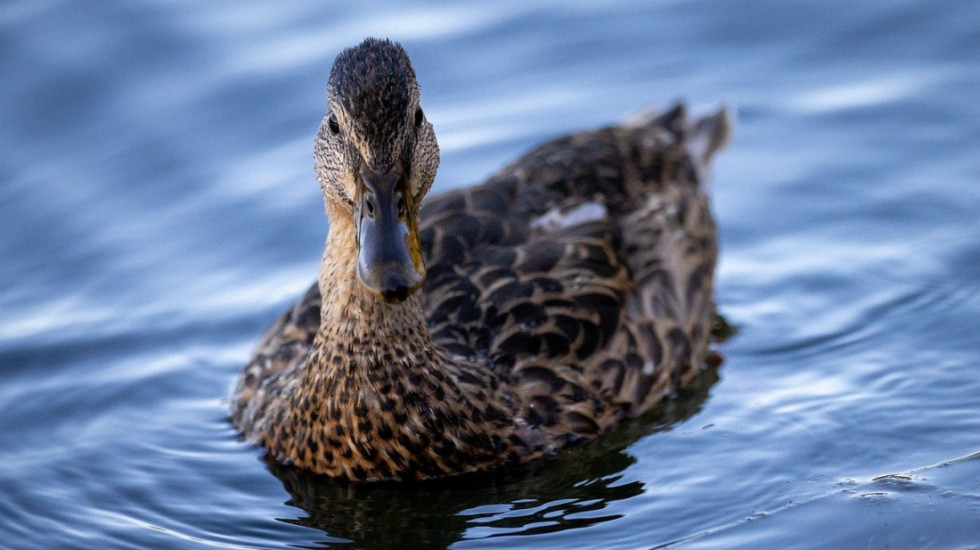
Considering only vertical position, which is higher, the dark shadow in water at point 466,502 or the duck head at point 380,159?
the duck head at point 380,159

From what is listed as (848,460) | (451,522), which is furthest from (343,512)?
(848,460)

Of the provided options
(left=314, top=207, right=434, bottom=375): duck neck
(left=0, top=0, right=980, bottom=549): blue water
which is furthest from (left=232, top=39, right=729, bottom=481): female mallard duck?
(left=0, top=0, right=980, bottom=549): blue water

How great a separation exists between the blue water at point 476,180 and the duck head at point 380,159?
1420mm

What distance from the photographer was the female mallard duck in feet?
21.4

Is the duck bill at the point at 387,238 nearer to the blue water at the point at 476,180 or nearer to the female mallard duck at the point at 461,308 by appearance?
the female mallard duck at the point at 461,308

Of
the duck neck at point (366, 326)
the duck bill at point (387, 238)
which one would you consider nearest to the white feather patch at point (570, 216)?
the duck neck at point (366, 326)

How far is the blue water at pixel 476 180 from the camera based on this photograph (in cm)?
710

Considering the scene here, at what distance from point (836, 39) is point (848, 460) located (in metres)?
4.96

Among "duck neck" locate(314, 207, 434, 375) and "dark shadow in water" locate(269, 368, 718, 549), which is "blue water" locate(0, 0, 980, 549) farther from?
"duck neck" locate(314, 207, 434, 375)

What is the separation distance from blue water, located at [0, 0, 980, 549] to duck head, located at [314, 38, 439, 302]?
142cm

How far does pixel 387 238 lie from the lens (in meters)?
6.24

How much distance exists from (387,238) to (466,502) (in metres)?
1.51

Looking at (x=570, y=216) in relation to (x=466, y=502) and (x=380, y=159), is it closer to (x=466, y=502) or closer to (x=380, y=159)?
(x=466, y=502)

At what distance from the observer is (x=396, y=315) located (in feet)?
23.0
